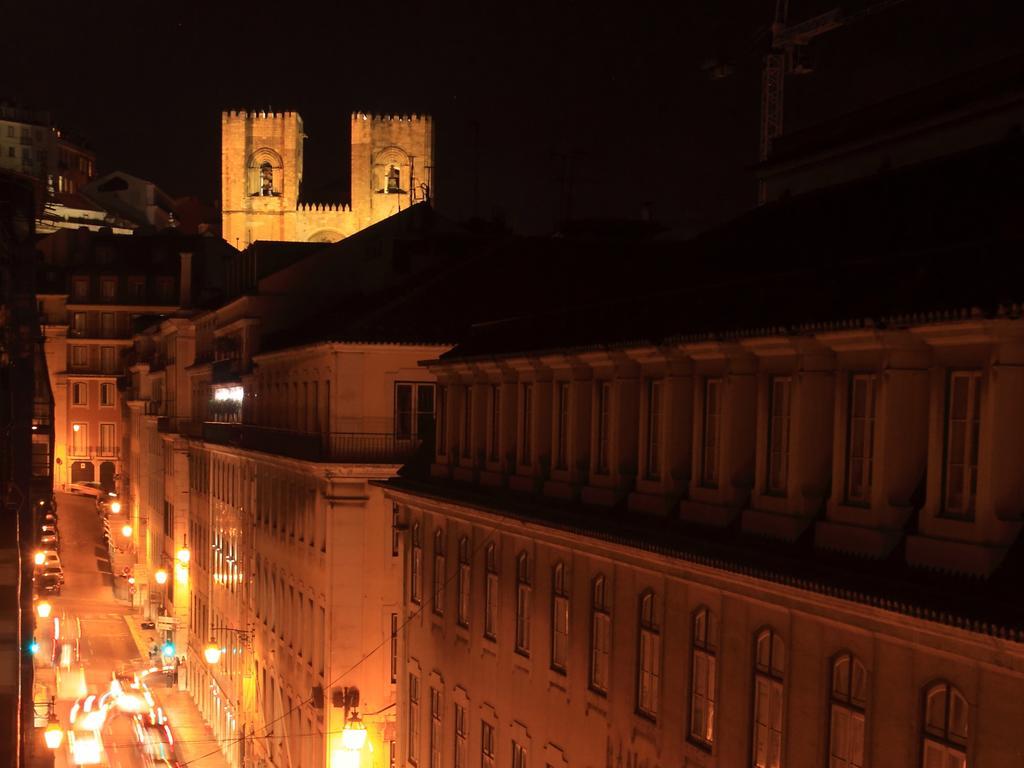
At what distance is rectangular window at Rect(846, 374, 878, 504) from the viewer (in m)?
17.9

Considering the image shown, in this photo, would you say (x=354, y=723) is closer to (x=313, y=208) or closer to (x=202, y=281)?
(x=202, y=281)

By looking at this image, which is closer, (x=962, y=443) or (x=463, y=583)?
(x=962, y=443)

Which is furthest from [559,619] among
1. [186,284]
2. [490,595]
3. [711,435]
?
[186,284]

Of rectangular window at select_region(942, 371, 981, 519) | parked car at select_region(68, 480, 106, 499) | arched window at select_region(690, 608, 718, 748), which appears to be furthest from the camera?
parked car at select_region(68, 480, 106, 499)

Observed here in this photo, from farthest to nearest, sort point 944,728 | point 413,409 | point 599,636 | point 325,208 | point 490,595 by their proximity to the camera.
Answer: point 325,208 → point 413,409 → point 490,595 → point 599,636 → point 944,728

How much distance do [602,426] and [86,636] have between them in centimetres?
6185

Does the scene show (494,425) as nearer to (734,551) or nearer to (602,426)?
(602,426)

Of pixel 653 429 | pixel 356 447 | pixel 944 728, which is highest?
pixel 653 429

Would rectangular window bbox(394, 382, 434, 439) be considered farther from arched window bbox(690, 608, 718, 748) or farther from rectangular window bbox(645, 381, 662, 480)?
arched window bbox(690, 608, 718, 748)

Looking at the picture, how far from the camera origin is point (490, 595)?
30.7 m

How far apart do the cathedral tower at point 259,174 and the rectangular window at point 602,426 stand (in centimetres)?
13318

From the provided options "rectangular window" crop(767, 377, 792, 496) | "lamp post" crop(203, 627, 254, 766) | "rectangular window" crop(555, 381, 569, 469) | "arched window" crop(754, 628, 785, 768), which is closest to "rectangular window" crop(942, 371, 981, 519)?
"rectangular window" crop(767, 377, 792, 496)

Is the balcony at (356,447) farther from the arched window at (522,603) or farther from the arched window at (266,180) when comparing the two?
the arched window at (266,180)

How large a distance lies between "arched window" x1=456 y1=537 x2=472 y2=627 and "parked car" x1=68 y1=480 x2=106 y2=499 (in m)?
96.4
